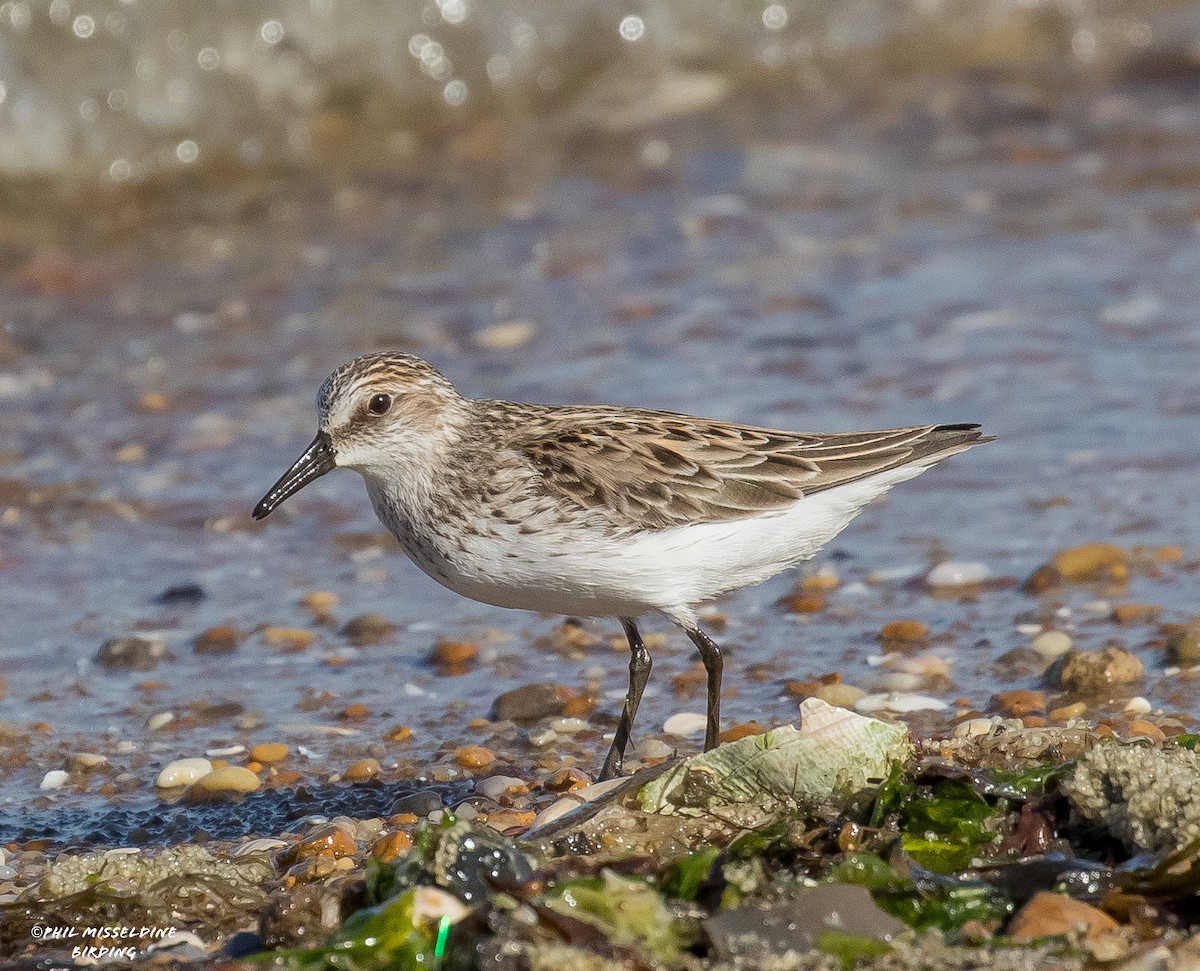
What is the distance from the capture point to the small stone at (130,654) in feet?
23.6

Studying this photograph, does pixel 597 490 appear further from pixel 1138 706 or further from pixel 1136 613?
pixel 1136 613

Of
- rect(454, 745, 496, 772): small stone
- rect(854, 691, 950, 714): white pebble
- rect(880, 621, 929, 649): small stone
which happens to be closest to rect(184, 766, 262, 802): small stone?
rect(454, 745, 496, 772): small stone

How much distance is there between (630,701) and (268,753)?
139 centimetres

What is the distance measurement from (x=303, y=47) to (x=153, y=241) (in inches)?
90.1

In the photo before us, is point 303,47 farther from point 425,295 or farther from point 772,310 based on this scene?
point 772,310

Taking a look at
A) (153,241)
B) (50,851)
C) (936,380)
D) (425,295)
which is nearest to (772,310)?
(936,380)

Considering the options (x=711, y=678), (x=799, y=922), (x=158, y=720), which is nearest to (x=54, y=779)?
(x=158, y=720)

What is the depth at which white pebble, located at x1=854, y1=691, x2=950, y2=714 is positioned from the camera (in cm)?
636

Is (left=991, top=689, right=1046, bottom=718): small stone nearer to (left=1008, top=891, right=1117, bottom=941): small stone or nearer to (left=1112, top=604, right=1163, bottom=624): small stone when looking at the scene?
(left=1112, top=604, right=1163, bottom=624): small stone

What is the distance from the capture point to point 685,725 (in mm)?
6508

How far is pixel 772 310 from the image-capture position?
35.8ft

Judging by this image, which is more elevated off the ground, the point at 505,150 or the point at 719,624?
the point at 505,150

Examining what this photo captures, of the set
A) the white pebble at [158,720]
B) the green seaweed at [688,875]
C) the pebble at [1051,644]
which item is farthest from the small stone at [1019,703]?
the white pebble at [158,720]

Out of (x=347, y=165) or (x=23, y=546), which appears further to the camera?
(x=347, y=165)
